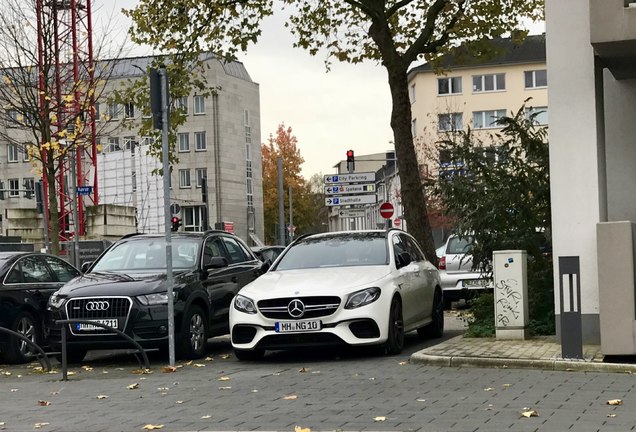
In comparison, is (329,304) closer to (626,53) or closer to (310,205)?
(626,53)

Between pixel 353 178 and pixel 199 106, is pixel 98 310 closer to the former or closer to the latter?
pixel 353 178

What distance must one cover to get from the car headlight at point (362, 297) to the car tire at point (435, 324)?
2.99 m

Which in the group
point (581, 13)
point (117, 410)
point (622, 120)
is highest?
point (581, 13)

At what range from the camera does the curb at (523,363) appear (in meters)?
11.2

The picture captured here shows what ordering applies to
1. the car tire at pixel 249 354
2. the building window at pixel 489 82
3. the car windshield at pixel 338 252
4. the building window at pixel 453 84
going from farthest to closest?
1. the building window at pixel 453 84
2. the building window at pixel 489 82
3. the car windshield at pixel 338 252
4. the car tire at pixel 249 354

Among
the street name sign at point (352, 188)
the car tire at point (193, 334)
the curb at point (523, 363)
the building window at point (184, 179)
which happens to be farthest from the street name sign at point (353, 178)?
the building window at point (184, 179)

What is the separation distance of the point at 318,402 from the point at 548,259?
749 centimetres

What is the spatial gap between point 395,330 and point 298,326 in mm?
1403

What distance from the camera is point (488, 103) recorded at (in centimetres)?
8775

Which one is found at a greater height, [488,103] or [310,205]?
[488,103]

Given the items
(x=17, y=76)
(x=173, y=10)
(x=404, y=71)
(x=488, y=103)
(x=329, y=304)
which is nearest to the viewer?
(x=329, y=304)

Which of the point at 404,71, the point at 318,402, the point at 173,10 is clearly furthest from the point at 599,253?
the point at 173,10

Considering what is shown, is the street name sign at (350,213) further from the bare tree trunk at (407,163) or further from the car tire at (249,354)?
the car tire at (249,354)

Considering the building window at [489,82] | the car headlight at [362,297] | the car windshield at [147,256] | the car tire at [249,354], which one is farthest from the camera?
the building window at [489,82]
